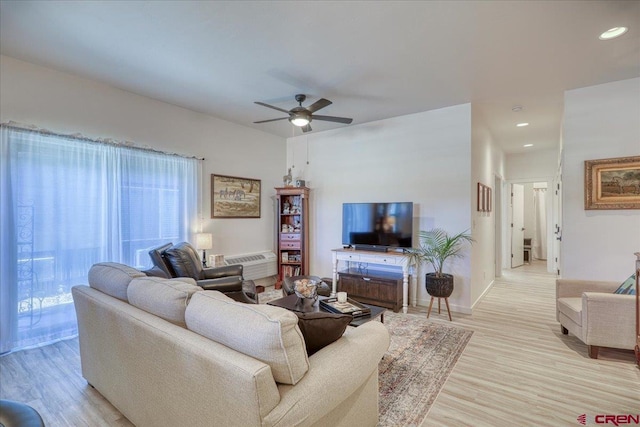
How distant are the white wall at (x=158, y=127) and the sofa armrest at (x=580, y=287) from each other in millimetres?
4339

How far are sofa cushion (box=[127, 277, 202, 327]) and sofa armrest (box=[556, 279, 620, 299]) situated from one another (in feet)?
12.3

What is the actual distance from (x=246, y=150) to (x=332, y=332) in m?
4.29

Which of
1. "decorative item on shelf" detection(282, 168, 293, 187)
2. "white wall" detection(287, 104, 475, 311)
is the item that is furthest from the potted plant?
"decorative item on shelf" detection(282, 168, 293, 187)

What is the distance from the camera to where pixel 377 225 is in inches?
177

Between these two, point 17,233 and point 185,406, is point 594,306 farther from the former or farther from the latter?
point 17,233

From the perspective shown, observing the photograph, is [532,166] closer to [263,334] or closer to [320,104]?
[320,104]

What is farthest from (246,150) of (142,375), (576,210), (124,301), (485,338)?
(576,210)

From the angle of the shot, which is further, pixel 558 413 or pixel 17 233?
pixel 17 233

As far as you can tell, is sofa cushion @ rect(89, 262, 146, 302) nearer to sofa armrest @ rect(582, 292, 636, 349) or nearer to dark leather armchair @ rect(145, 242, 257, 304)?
dark leather armchair @ rect(145, 242, 257, 304)

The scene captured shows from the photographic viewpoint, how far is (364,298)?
4340 millimetres

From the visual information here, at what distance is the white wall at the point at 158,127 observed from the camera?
2.98 meters

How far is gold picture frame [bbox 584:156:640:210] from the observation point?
10.7 feet

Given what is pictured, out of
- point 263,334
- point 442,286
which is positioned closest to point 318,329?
point 263,334
